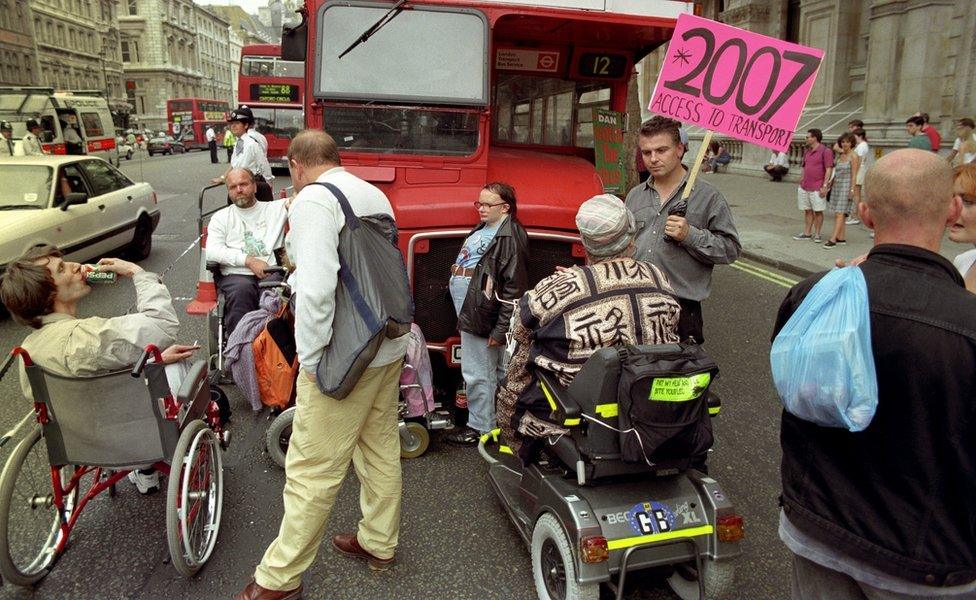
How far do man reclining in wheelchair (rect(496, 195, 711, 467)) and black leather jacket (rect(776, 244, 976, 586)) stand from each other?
3.13 ft

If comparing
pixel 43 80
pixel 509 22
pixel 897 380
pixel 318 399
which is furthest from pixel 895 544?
pixel 43 80

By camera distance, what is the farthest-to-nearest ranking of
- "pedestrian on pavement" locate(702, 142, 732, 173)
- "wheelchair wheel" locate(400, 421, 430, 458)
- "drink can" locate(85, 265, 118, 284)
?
"pedestrian on pavement" locate(702, 142, 732, 173)
"wheelchair wheel" locate(400, 421, 430, 458)
"drink can" locate(85, 265, 118, 284)

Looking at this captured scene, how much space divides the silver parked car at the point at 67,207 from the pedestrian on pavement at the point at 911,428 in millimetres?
8163

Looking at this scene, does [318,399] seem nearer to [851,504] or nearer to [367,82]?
[851,504]

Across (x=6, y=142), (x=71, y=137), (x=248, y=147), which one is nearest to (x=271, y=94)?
(x=71, y=137)

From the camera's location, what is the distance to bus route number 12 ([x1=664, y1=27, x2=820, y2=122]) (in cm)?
383

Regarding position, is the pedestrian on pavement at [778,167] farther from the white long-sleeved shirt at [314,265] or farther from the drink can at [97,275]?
the drink can at [97,275]

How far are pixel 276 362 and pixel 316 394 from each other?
1.38m

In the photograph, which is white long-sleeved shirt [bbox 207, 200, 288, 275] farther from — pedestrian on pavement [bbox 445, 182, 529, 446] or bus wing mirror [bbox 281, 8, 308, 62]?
pedestrian on pavement [bbox 445, 182, 529, 446]

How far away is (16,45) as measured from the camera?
59.3m

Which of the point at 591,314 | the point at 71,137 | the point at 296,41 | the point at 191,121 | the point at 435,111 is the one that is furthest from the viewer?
the point at 191,121

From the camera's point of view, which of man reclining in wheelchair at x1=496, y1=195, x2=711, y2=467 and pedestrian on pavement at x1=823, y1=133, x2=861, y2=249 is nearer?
man reclining in wheelchair at x1=496, y1=195, x2=711, y2=467

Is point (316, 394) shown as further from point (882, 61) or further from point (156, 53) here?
point (156, 53)

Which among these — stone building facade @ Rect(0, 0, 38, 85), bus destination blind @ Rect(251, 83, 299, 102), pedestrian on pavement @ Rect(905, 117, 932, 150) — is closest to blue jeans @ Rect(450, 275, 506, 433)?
pedestrian on pavement @ Rect(905, 117, 932, 150)
